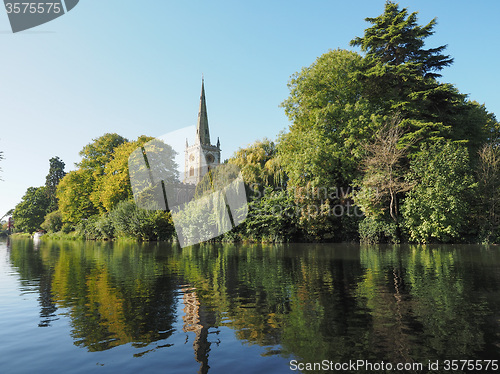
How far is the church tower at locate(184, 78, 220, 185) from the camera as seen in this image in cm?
10306

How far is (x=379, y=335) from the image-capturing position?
5707mm

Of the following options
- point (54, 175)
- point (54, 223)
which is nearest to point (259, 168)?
point (54, 223)

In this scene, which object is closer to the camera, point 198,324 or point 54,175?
point 198,324

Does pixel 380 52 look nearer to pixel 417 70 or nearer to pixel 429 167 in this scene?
pixel 417 70

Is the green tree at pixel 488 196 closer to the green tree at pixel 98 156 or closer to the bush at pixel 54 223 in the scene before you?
the green tree at pixel 98 156

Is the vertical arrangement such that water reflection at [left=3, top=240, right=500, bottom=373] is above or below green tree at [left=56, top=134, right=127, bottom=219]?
below

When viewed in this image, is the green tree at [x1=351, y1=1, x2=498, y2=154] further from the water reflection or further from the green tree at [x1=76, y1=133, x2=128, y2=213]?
the green tree at [x1=76, y1=133, x2=128, y2=213]

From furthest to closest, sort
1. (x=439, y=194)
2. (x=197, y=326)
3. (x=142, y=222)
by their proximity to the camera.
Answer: (x=142, y=222), (x=439, y=194), (x=197, y=326)

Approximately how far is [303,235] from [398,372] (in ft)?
108

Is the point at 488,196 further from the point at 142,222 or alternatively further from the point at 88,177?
the point at 88,177

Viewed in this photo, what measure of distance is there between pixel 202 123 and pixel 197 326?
101 metres

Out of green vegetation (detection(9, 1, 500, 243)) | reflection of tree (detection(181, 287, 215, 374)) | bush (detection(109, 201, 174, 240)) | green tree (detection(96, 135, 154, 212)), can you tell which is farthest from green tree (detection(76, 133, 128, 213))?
reflection of tree (detection(181, 287, 215, 374))

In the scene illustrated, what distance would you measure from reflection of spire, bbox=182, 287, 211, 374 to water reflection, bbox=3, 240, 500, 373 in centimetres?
2

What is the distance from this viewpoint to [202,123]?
10394 cm
